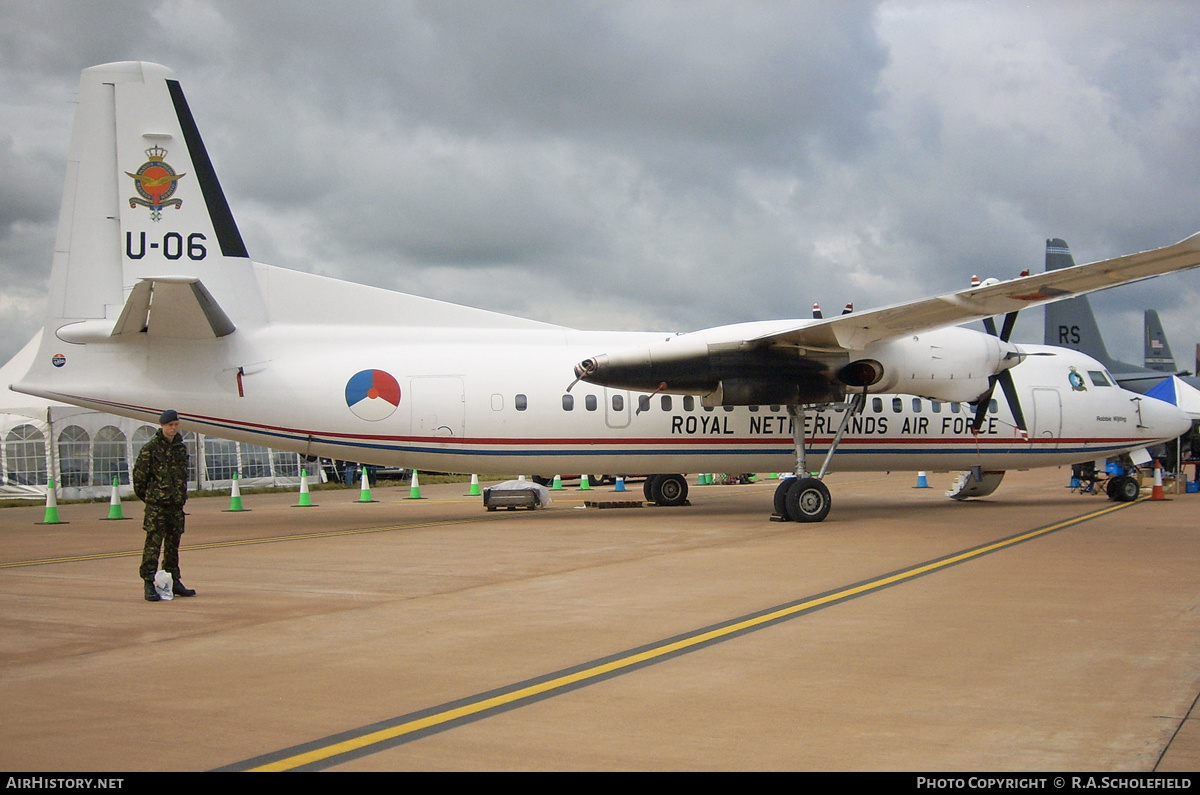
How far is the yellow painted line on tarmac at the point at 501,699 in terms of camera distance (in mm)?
4441

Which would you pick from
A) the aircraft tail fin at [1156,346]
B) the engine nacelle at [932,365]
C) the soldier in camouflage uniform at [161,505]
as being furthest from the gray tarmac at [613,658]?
the aircraft tail fin at [1156,346]

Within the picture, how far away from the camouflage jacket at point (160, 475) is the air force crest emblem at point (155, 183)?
323 inches

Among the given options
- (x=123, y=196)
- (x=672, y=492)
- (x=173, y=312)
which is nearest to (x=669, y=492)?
(x=672, y=492)

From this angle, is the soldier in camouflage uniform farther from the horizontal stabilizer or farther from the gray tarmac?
the horizontal stabilizer

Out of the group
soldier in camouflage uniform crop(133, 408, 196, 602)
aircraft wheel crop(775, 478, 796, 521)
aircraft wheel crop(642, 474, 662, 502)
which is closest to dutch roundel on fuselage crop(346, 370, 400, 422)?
aircraft wheel crop(775, 478, 796, 521)

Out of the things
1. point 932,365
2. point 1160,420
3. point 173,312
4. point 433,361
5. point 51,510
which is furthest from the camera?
point 1160,420

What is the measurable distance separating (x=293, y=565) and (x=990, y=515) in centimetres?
1334

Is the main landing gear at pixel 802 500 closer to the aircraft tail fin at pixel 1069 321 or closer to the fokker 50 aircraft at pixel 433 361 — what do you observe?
the fokker 50 aircraft at pixel 433 361

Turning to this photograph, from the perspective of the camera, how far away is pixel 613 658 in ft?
21.4

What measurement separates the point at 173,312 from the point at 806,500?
11.4 m

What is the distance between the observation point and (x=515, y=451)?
17.9 metres

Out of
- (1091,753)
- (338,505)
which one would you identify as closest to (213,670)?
(1091,753)

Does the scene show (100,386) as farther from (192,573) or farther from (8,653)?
(8,653)

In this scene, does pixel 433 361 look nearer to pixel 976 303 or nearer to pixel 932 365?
pixel 932 365
